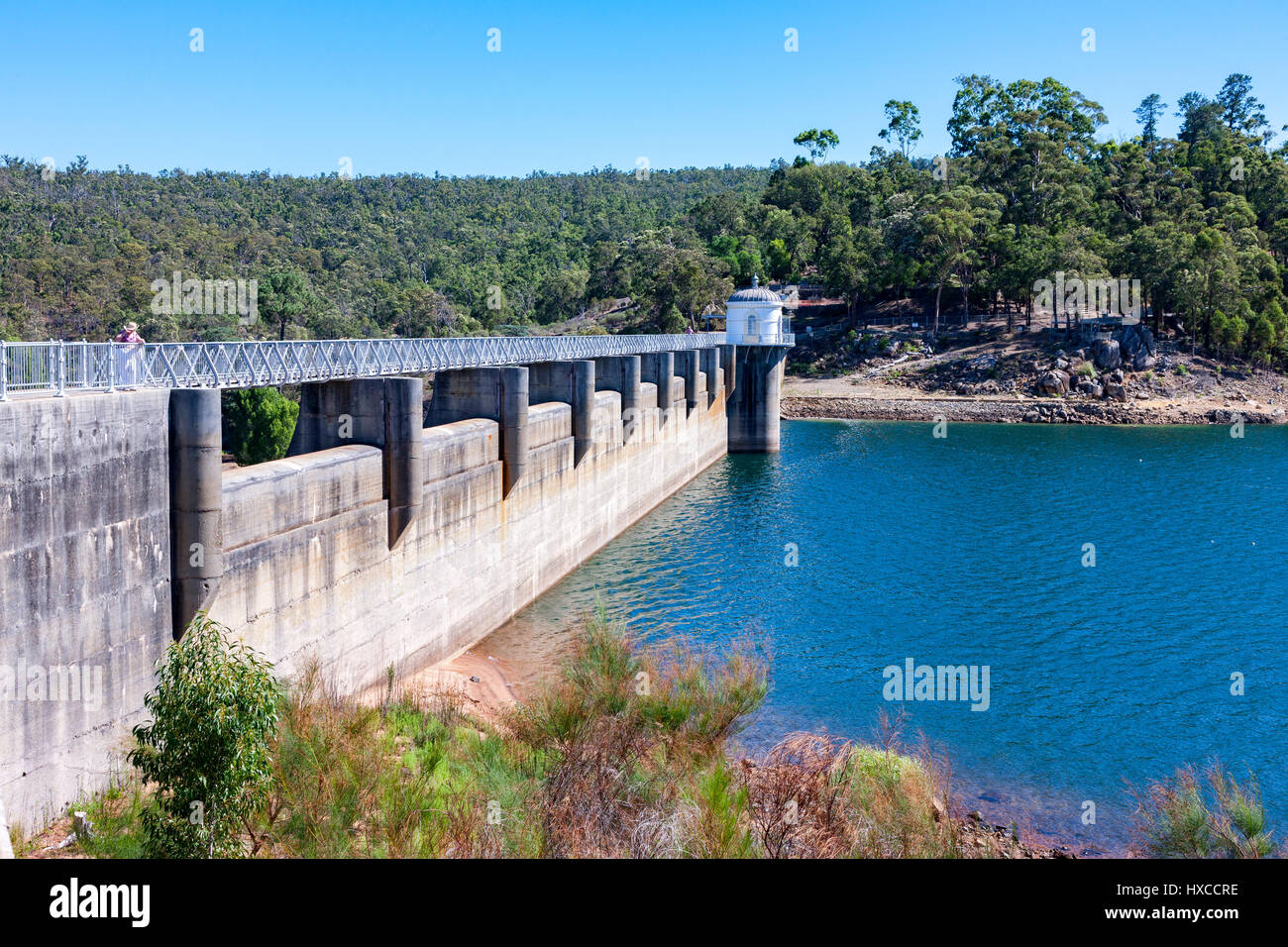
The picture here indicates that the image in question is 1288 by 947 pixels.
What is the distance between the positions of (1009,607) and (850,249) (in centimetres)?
7468

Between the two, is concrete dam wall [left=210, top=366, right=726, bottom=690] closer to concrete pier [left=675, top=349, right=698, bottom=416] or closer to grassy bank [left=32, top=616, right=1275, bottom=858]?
grassy bank [left=32, top=616, right=1275, bottom=858]

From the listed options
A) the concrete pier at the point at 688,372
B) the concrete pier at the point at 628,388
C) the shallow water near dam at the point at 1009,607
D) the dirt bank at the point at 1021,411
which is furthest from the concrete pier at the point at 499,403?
the dirt bank at the point at 1021,411

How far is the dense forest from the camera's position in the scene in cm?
8944

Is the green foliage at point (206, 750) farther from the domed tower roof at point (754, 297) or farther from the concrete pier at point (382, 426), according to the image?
the domed tower roof at point (754, 297)

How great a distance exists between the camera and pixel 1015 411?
84812mm

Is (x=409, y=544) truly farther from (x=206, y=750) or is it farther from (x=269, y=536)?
(x=206, y=750)

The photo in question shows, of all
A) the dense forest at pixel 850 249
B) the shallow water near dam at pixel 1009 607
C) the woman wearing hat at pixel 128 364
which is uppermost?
the dense forest at pixel 850 249

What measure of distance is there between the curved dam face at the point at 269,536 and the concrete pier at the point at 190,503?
31 mm

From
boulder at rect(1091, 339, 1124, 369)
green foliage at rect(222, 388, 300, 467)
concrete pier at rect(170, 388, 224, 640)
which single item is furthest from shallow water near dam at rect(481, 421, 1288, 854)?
boulder at rect(1091, 339, 1124, 369)

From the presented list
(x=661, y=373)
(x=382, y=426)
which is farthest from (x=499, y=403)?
(x=661, y=373)

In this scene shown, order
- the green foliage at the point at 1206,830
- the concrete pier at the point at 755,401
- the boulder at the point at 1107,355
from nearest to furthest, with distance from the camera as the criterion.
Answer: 1. the green foliage at the point at 1206,830
2. the concrete pier at the point at 755,401
3. the boulder at the point at 1107,355

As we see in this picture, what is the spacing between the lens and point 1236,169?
110688 mm

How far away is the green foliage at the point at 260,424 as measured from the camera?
61438 mm

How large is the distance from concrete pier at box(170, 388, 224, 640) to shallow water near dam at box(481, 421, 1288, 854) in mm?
10441
